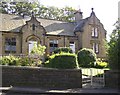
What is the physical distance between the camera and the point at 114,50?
16.8m

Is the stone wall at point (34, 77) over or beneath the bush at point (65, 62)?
beneath

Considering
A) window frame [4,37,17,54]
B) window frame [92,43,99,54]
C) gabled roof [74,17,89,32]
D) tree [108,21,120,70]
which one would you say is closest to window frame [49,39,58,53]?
gabled roof [74,17,89,32]

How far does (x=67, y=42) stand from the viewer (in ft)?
143

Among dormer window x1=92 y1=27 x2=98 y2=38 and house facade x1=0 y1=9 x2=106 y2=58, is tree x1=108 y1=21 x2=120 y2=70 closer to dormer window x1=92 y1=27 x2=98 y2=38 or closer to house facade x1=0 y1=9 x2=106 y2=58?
house facade x1=0 y1=9 x2=106 y2=58

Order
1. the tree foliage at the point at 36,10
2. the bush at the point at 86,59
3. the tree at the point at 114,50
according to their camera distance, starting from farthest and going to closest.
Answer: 1. the tree foliage at the point at 36,10
2. the bush at the point at 86,59
3. the tree at the point at 114,50

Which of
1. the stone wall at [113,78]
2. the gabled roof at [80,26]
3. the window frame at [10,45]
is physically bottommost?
the stone wall at [113,78]

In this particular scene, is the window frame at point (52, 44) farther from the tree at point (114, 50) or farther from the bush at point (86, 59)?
the tree at point (114, 50)

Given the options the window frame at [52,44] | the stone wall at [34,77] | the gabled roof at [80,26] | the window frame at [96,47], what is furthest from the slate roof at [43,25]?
the stone wall at [34,77]

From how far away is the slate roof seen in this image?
39.6 m

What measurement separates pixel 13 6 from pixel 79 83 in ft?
154

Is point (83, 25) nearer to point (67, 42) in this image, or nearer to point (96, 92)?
point (67, 42)

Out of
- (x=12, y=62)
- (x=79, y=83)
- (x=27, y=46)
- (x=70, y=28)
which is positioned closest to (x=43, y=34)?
(x=27, y=46)

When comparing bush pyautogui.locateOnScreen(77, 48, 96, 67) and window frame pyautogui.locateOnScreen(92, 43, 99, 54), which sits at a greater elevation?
window frame pyautogui.locateOnScreen(92, 43, 99, 54)

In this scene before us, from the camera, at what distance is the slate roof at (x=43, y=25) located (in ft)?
130
